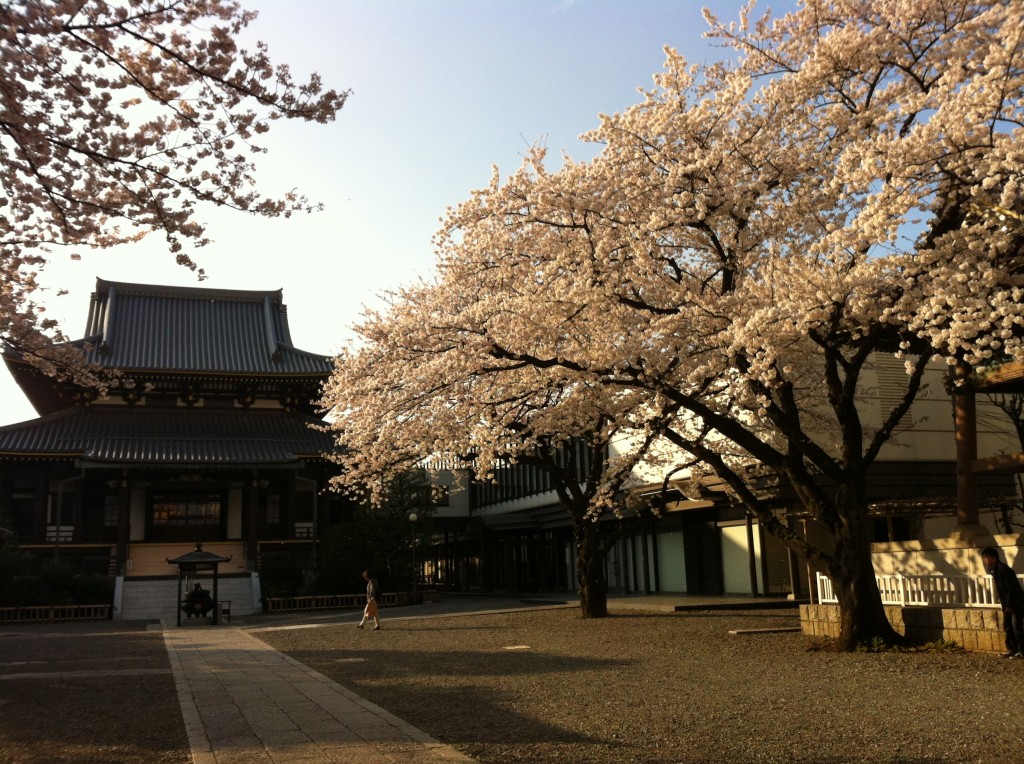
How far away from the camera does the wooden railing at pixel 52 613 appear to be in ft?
91.7

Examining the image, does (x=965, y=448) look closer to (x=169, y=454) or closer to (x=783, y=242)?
(x=783, y=242)

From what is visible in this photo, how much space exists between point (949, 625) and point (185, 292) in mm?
40124

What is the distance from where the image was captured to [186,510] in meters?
37.5

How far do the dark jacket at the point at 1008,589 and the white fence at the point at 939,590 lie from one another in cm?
125

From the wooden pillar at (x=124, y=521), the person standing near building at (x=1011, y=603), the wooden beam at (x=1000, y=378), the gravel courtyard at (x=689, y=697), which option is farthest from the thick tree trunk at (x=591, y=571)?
the wooden pillar at (x=124, y=521)

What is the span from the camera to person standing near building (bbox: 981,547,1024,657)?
424 inches

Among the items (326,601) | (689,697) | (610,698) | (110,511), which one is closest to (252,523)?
(326,601)

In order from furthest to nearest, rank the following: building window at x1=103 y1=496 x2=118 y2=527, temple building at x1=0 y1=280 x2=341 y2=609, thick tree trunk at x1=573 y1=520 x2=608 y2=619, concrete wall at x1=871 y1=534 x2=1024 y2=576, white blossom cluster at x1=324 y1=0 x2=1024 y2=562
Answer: building window at x1=103 y1=496 x2=118 y2=527, temple building at x1=0 y1=280 x2=341 y2=609, thick tree trunk at x1=573 y1=520 x2=608 y2=619, concrete wall at x1=871 y1=534 x2=1024 y2=576, white blossom cluster at x1=324 y1=0 x2=1024 y2=562

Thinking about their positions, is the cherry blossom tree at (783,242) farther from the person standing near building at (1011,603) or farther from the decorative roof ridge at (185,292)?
the decorative roof ridge at (185,292)

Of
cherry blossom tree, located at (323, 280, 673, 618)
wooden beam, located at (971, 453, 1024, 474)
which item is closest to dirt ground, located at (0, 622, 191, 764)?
cherry blossom tree, located at (323, 280, 673, 618)

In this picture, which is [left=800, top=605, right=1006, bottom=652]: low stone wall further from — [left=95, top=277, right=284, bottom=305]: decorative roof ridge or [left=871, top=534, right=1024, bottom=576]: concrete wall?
[left=95, top=277, right=284, bottom=305]: decorative roof ridge

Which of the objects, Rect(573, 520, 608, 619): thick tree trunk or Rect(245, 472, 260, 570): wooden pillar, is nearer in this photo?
Rect(573, 520, 608, 619): thick tree trunk

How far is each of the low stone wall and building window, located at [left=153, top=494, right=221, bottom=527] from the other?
29774mm

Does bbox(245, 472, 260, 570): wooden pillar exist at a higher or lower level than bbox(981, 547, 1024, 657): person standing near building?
higher
